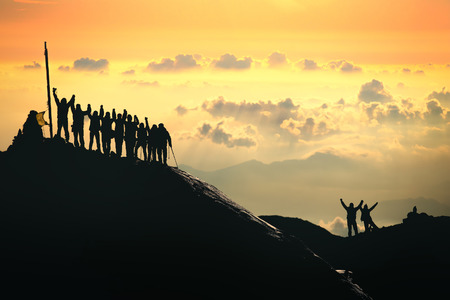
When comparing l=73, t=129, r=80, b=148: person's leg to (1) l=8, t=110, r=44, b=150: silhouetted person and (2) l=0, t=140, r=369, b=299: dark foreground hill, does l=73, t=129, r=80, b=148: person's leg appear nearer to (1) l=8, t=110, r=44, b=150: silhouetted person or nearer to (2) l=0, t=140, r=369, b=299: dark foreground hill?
(2) l=0, t=140, r=369, b=299: dark foreground hill

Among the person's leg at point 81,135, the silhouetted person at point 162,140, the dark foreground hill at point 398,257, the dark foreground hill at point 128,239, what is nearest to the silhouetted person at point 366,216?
the dark foreground hill at point 398,257

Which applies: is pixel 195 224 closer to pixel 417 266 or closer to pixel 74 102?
pixel 74 102

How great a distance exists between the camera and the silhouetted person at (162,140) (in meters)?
47.3

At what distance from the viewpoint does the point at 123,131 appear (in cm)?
4581

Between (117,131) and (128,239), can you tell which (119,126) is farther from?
(128,239)

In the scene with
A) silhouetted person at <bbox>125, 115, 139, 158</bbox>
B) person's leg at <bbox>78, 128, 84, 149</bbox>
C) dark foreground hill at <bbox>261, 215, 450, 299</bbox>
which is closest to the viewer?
person's leg at <bbox>78, 128, 84, 149</bbox>

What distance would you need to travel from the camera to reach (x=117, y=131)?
45.5m

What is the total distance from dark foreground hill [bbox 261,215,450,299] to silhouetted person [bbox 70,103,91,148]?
71.9 feet

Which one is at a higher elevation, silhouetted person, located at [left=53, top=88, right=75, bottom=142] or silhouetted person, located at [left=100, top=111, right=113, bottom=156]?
silhouetted person, located at [left=53, top=88, right=75, bottom=142]

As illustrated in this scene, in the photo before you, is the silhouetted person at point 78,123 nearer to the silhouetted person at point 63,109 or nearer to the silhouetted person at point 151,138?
the silhouetted person at point 63,109

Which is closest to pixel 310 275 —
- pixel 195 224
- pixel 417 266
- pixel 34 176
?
pixel 195 224

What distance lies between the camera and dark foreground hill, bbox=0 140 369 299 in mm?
36750

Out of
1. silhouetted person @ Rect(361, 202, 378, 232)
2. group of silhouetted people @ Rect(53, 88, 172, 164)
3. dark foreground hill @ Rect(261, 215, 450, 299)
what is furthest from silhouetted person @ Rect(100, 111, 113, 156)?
silhouetted person @ Rect(361, 202, 378, 232)

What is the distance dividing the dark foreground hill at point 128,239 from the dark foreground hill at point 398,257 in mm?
8906
